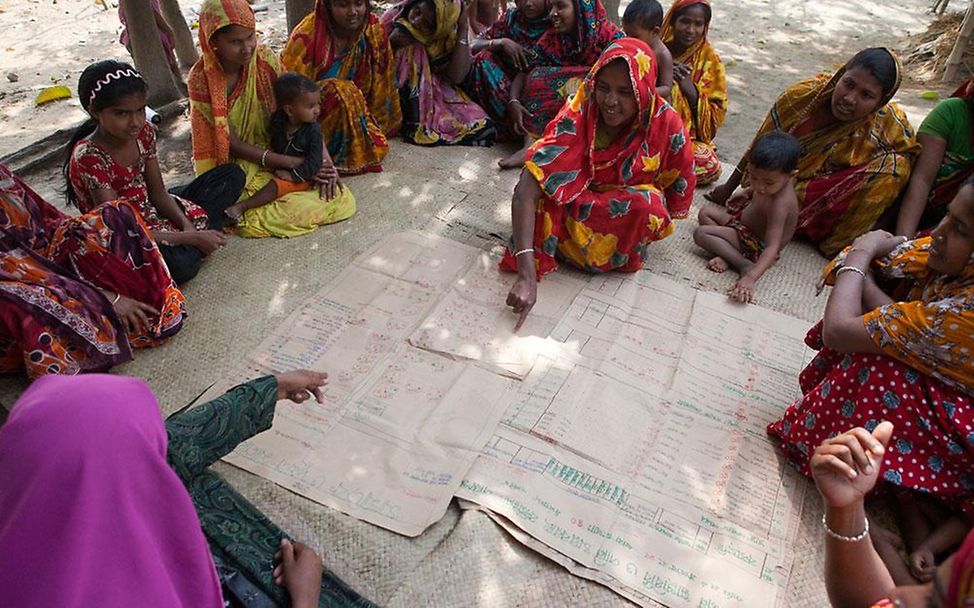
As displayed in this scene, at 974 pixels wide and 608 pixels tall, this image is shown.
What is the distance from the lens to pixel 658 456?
2.11m

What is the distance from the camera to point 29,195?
7.73ft

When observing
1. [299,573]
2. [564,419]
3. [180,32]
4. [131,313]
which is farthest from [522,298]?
[180,32]

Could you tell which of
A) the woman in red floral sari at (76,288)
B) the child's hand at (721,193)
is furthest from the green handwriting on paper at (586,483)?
the child's hand at (721,193)

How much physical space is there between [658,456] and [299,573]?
1177 millimetres

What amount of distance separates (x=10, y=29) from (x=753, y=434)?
774 centimetres

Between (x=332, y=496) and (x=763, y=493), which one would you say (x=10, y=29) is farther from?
(x=763, y=493)

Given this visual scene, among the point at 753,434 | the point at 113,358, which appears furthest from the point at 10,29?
the point at 753,434

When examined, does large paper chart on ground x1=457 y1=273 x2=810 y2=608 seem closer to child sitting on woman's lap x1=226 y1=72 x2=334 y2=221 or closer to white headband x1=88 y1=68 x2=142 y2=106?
child sitting on woman's lap x1=226 y1=72 x2=334 y2=221

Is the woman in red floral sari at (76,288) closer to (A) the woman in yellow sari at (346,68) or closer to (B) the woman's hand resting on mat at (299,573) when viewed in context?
(B) the woman's hand resting on mat at (299,573)

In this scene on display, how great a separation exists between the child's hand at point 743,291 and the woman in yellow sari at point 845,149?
676 millimetres

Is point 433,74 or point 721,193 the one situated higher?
point 433,74

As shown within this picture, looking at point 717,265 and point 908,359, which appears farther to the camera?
point 717,265

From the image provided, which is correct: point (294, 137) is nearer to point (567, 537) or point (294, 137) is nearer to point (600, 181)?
point (600, 181)

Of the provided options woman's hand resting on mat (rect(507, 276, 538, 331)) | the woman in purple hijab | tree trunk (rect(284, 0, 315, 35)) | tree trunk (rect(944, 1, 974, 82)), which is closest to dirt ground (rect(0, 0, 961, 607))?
tree trunk (rect(944, 1, 974, 82))
